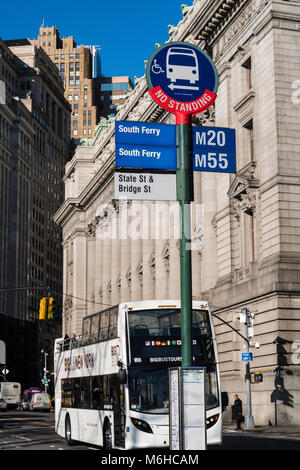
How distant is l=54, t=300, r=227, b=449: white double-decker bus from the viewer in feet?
66.2

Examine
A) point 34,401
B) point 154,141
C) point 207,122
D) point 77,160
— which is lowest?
point 34,401

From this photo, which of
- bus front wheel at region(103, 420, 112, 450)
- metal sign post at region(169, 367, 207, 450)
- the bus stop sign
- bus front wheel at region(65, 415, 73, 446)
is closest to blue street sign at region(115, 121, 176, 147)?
the bus stop sign

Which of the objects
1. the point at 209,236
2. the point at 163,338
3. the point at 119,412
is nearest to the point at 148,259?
the point at 209,236

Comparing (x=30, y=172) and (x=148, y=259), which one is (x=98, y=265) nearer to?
(x=148, y=259)

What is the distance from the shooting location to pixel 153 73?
43.0ft

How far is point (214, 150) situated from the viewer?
13562 millimetres

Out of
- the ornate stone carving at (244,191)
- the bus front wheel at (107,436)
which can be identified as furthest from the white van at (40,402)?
the bus front wheel at (107,436)

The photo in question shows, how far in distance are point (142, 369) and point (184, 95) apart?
9605 millimetres

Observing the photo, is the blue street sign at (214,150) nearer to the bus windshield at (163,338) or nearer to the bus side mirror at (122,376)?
the bus side mirror at (122,376)

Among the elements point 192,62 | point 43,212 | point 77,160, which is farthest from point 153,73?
point 43,212

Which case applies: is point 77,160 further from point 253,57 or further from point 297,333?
point 297,333

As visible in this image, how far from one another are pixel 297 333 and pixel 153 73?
29.2 metres

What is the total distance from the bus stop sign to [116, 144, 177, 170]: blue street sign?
66cm

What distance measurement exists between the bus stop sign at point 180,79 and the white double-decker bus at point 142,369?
8.95m
